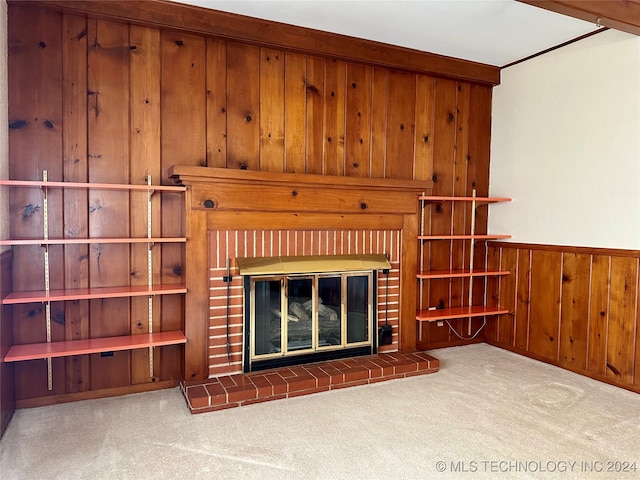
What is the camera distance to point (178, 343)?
301cm

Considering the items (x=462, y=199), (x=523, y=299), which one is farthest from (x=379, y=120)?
(x=523, y=299)

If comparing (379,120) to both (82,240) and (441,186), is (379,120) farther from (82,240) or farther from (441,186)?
(82,240)

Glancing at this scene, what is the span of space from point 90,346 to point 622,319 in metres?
3.54

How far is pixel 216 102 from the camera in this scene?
3.17m

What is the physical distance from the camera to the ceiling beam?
7.98 feet

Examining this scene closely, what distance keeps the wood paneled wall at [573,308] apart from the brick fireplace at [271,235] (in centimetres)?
101

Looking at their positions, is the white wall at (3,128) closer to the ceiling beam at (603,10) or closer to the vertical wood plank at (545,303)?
the ceiling beam at (603,10)

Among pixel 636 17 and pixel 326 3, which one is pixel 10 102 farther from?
pixel 636 17

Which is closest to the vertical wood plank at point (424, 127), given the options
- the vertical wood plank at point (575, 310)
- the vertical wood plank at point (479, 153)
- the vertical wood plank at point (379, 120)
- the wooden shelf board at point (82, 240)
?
the vertical wood plank at point (379, 120)

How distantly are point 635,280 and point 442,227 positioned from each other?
149 centimetres

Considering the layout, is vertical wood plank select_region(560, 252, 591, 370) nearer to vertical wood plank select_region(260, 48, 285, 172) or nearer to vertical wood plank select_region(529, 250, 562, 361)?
vertical wood plank select_region(529, 250, 562, 361)

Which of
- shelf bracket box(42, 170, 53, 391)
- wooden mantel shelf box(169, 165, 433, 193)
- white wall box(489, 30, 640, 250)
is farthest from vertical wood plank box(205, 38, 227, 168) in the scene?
white wall box(489, 30, 640, 250)

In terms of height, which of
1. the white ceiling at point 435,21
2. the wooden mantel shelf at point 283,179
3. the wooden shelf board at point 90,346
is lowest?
the wooden shelf board at point 90,346

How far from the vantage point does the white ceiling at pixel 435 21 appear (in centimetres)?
291
